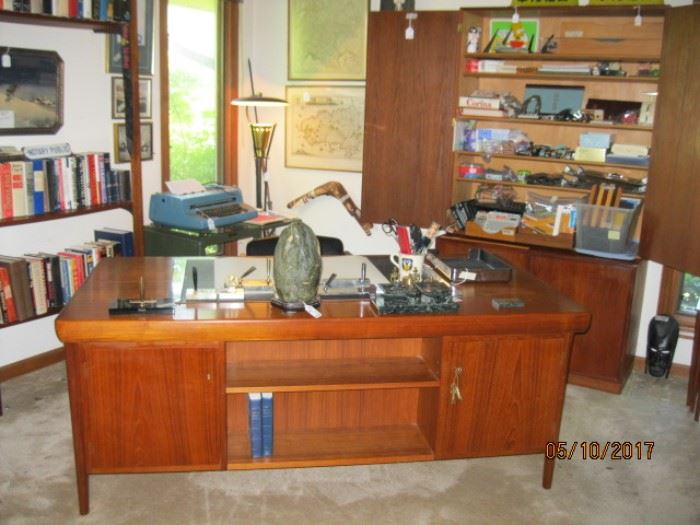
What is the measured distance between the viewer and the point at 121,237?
4.16m

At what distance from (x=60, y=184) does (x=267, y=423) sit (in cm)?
191

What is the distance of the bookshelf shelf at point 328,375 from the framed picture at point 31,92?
1.88 metres

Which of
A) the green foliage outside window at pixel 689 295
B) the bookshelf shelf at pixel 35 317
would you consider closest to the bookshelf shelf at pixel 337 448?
the bookshelf shelf at pixel 35 317

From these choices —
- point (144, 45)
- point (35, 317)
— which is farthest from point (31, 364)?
point (144, 45)

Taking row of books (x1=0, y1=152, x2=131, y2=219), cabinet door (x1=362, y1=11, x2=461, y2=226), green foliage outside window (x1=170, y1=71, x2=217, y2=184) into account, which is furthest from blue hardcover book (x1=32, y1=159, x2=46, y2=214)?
cabinet door (x1=362, y1=11, x2=461, y2=226)

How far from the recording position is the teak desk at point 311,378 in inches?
97.1

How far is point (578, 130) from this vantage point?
428 cm

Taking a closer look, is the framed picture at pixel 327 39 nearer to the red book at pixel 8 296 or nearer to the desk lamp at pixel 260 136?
the desk lamp at pixel 260 136

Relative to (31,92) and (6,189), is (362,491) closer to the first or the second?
(6,189)

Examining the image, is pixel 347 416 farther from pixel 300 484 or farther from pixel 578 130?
pixel 578 130

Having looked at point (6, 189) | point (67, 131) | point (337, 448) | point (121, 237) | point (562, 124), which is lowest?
point (337, 448)

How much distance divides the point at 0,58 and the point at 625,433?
3.58 m

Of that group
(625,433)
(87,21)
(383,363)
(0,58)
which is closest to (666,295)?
(625,433)

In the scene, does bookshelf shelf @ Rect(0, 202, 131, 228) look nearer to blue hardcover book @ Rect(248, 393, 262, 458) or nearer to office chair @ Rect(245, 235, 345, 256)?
office chair @ Rect(245, 235, 345, 256)
